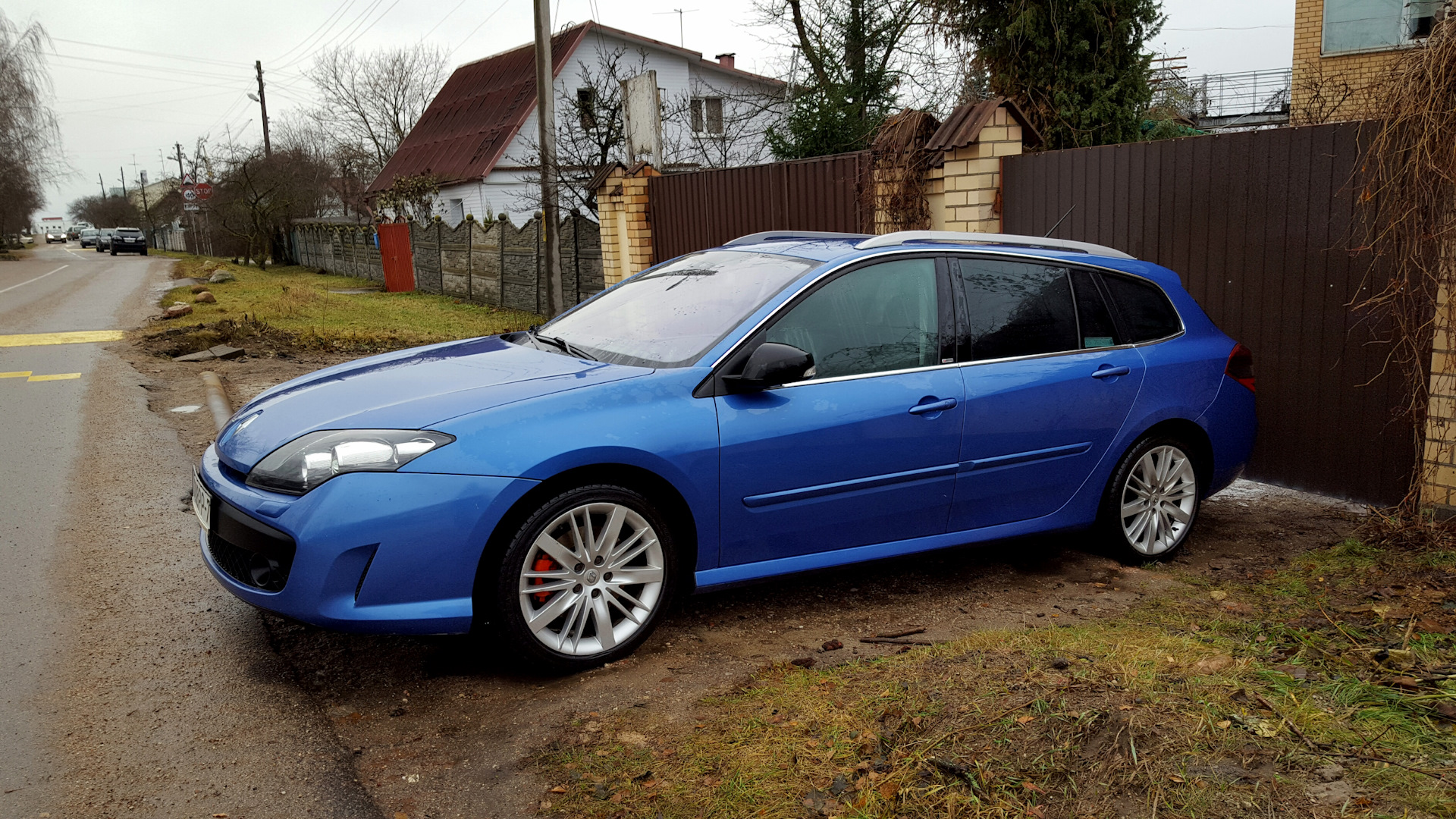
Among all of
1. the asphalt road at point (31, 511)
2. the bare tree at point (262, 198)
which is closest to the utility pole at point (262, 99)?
the bare tree at point (262, 198)

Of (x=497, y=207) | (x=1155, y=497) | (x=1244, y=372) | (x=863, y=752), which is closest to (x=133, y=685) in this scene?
(x=863, y=752)

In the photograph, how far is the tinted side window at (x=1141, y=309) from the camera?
5.19 meters

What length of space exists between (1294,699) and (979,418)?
1718mm

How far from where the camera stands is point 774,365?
4027 millimetres

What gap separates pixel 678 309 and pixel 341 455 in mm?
1676

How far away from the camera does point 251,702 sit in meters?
3.71

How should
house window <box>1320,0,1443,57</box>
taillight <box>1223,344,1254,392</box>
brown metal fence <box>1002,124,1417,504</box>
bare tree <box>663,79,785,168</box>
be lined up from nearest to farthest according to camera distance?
taillight <box>1223,344,1254,392</box>, brown metal fence <box>1002,124,1417,504</box>, house window <box>1320,0,1443,57</box>, bare tree <box>663,79,785,168</box>

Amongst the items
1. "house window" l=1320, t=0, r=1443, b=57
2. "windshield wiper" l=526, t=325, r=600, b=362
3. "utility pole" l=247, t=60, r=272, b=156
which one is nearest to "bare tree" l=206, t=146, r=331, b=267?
→ "utility pole" l=247, t=60, r=272, b=156

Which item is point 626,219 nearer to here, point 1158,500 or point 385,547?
point 1158,500

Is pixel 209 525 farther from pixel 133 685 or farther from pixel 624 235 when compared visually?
pixel 624 235

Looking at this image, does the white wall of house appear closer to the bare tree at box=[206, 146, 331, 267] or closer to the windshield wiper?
the bare tree at box=[206, 146, 331, 267]

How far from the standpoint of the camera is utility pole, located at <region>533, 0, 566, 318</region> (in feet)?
50.3

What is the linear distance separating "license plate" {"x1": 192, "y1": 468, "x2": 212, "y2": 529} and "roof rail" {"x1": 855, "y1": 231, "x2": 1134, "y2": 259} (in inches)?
112

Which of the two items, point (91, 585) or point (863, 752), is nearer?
point (863, 752)
